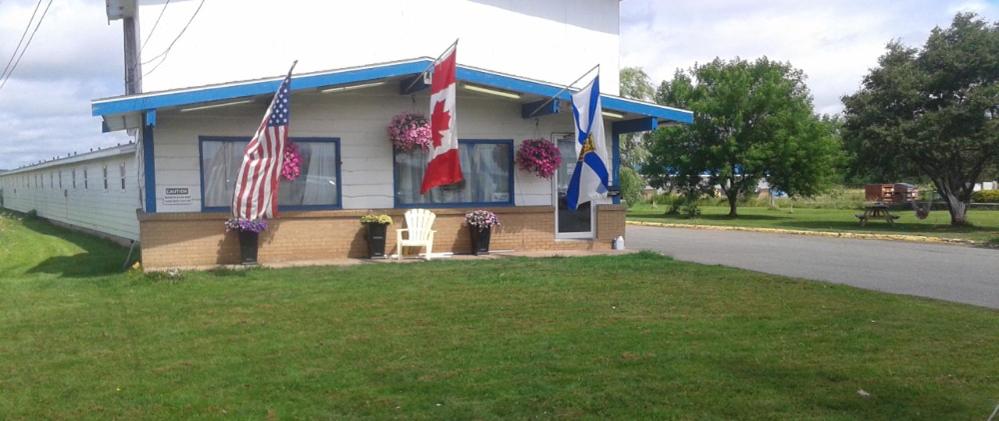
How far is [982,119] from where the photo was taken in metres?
24.5

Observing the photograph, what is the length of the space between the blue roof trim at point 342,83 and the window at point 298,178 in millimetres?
1321

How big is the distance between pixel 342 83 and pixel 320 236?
254cm

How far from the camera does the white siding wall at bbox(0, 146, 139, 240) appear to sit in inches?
673

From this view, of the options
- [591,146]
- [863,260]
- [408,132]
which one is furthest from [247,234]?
[863,260]

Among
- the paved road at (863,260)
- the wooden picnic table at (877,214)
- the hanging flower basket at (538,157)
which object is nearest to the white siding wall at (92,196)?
the hanging flower basket at (538,157)

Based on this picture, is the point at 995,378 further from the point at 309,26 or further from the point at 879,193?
the point at 879,193

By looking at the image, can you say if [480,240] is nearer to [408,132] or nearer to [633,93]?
[408,132]

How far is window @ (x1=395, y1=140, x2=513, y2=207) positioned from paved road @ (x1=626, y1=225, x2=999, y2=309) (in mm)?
3482

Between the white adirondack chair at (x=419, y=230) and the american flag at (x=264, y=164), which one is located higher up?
the american flag at (x=264, y=164)

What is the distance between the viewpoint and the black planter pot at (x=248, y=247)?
12516 millimetres

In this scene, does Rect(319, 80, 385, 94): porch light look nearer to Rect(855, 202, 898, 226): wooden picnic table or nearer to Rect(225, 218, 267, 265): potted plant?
Rect(225, 218, 267, 265): potted plant

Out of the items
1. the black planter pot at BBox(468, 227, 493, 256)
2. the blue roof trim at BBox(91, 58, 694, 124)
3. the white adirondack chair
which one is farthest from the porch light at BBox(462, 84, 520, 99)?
the black planter pot at BBox(468, 227, 493, 256)

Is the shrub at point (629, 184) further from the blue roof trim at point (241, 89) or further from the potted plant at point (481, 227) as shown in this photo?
the blue roof trim at point (241, 89)

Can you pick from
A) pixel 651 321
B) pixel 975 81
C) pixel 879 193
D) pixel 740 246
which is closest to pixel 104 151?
pixel 740 246
